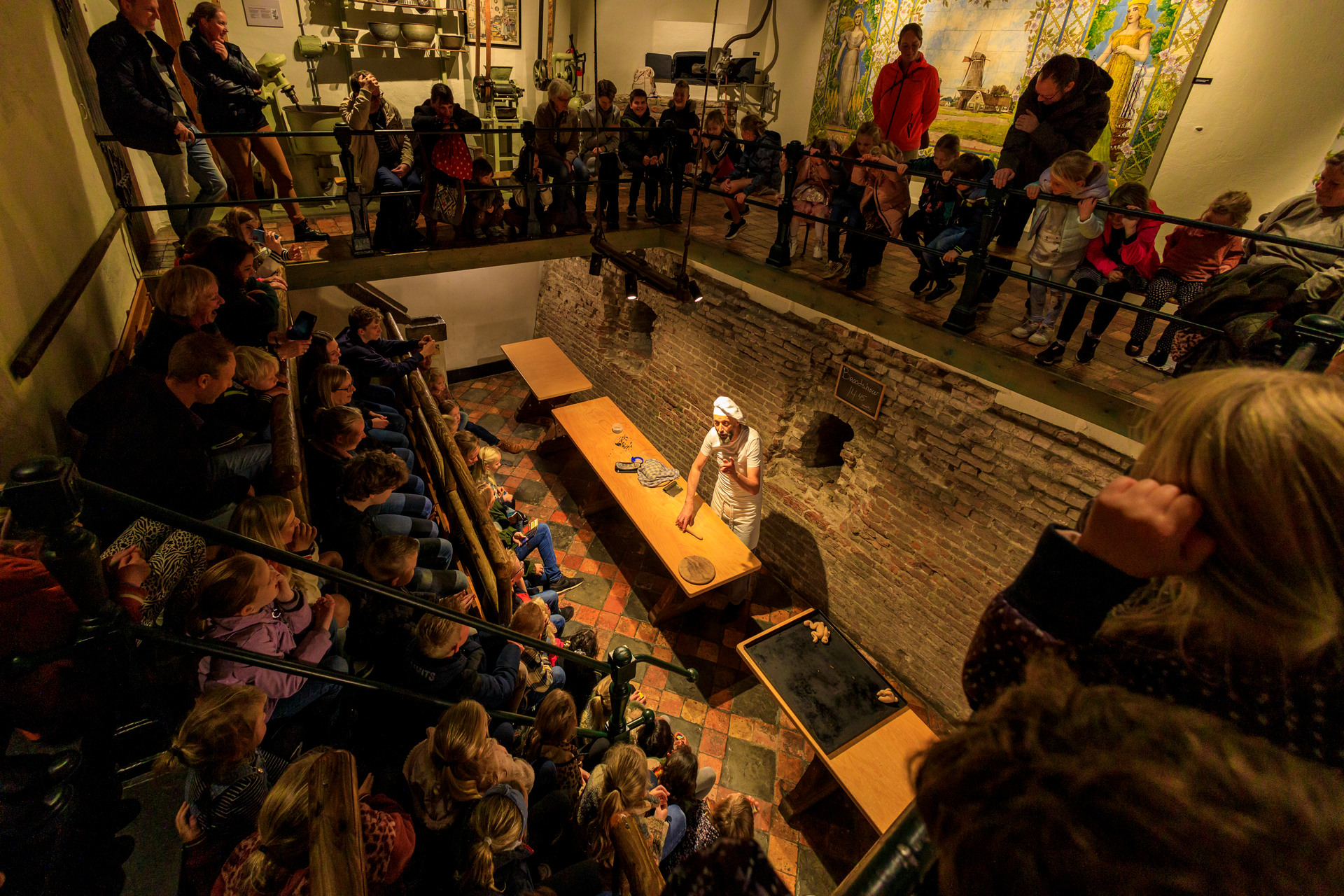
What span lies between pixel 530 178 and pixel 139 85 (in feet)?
9.56

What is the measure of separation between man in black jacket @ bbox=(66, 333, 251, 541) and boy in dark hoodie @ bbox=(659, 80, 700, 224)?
487cm

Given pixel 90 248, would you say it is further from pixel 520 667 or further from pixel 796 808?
pixel 796 808

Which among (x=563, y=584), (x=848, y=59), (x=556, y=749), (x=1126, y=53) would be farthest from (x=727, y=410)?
(x=848, y=59)

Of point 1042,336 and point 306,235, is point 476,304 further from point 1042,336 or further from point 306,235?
point 1042,336

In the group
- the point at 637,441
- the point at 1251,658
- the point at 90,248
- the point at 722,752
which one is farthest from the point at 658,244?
the point at 1251,658

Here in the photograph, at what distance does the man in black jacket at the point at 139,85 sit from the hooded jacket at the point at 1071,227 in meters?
5.73

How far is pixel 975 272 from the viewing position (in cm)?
406

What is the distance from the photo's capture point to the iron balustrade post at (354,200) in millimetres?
4680

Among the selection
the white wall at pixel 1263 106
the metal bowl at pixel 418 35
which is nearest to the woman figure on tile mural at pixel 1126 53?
the white wall at pixel 1263 106

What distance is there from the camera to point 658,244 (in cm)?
698

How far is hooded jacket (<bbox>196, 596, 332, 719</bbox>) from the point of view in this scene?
2100 mm

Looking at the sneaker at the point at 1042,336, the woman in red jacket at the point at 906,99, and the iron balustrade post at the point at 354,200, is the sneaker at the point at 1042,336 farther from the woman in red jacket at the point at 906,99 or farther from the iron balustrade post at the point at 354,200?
the iron balustrade post at the point at 354,200

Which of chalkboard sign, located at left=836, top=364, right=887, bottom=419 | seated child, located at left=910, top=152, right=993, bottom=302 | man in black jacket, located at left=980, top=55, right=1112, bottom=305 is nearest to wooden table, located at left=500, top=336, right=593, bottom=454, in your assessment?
chalkboard sign, located at left=836, top=364, right=887, bottom=419

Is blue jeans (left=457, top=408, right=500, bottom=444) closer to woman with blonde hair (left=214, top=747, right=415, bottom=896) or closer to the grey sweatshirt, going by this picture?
woman with blonde hair (left=214, top=747, right=415, bottom=896)
